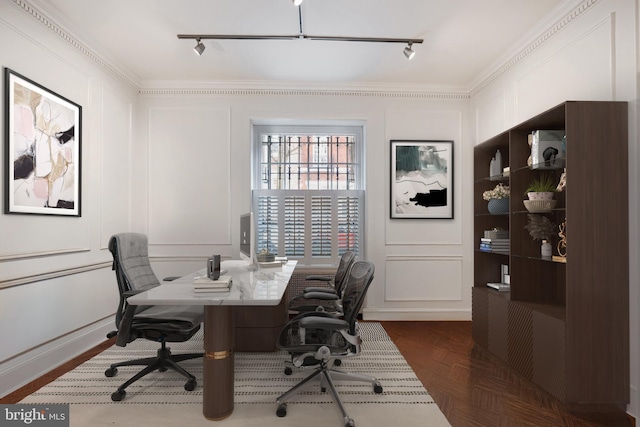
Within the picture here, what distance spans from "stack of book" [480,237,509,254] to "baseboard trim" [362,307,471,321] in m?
1.40

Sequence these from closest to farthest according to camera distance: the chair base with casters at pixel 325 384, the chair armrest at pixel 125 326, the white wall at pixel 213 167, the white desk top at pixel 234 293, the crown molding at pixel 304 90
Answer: the white desk top at pixel 234 293, the chair base with casters at pixel 325 384, the chair armrest at pixel 125 326, the white wall at pixel 213 167, the crown molding at pixel 304 90

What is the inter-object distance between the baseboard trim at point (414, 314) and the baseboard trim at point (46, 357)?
3156mm

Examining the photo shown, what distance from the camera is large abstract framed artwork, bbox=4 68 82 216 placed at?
260cm

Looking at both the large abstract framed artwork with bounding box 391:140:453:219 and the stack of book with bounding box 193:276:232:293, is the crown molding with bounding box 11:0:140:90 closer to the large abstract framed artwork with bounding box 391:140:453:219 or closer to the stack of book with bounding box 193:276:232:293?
the stack of book with bounding box 193:276:232:293

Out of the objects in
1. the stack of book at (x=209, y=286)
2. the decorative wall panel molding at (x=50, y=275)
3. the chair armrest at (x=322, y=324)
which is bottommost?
the chair armrest at (x=322, y=324)

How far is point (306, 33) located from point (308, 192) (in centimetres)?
208

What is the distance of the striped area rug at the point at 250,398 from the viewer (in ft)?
7.14

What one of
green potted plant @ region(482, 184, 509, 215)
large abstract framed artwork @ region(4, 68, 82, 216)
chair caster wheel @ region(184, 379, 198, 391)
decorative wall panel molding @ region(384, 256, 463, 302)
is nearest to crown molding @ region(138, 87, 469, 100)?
large abstract framed artwork @ region(4, 68, 82, 216)

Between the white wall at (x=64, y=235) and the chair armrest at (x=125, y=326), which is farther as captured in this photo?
the white wall at (x=64, y=235)

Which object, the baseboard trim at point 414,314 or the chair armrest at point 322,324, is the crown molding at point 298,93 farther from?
the chair armrest at point 322,324

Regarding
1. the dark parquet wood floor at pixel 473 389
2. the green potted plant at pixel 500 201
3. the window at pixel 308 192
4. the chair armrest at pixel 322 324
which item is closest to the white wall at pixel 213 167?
the window at pixel 308 192

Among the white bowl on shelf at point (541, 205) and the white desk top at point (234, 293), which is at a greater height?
the white bowl on shelf at point (541, 205)

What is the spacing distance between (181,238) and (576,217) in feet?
13.9

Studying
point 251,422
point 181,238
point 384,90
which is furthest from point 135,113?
point 251,422
